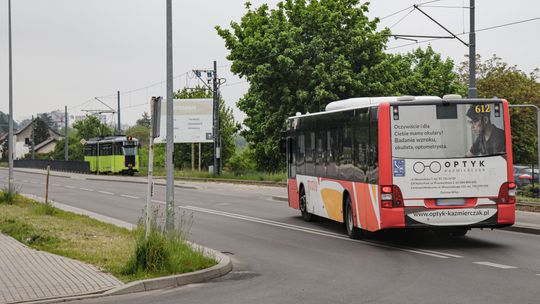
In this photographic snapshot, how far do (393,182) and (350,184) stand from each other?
1.92 meters

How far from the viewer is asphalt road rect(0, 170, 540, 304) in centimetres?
927

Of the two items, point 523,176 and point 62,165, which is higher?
point 62,165

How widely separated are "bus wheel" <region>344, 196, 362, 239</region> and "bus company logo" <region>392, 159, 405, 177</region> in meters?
2.10

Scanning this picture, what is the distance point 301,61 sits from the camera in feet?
160

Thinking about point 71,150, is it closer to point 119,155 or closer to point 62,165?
point 62,165

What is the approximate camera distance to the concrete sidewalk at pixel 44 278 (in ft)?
30.1

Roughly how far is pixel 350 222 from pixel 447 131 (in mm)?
3034

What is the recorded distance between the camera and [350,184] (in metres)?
16.0

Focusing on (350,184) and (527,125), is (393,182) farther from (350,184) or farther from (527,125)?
(527,125)

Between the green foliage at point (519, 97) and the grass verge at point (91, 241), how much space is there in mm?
39222

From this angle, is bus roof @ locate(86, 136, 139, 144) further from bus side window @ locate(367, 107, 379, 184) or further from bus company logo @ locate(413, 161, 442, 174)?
bus company logo @ locate(413, 161, 442, 174)

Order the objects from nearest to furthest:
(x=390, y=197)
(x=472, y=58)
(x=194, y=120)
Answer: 1. (x=390, y=197)
2. (x=472, y=58)
3. (x=194, y=120)

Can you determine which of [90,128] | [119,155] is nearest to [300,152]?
[119,155]

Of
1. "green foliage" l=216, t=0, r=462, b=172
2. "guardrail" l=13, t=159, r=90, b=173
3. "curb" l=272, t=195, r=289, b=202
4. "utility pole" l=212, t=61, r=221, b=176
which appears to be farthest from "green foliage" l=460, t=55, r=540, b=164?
"guardrail" l=13, t=159, r=90, b=173
